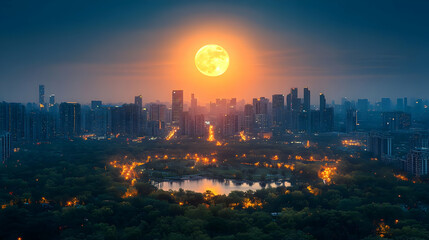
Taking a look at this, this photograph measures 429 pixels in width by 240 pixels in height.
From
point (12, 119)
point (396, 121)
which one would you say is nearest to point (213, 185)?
point (12, 119)

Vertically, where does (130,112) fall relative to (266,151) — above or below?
above

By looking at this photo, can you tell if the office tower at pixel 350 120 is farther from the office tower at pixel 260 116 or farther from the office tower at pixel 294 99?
the office tower at pixel 260 116

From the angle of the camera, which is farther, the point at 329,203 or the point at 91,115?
the point at 91,115

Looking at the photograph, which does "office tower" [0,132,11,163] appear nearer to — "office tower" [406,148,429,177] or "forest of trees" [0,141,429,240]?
"forest of trees" [0,141,429,240]

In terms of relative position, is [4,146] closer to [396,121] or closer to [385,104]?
[396,121]

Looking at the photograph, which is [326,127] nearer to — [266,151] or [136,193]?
[266,151]

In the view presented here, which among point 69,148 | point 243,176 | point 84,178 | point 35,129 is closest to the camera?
point 84,178

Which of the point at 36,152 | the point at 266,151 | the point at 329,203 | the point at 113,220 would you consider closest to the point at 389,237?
the point at 329,203

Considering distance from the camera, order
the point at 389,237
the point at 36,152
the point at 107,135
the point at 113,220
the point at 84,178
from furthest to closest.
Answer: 1. the point at 107,135
2. the point at 36,152
3. the point at 84,178
4. the point at 113,220
5. the point at 389,237
